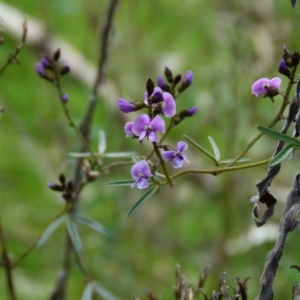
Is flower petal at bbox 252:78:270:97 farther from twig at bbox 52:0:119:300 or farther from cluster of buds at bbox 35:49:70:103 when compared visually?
twig at bbox 52:0:119:300

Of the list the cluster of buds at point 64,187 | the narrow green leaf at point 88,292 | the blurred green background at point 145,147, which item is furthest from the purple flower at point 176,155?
the blurred green background at point 145,147

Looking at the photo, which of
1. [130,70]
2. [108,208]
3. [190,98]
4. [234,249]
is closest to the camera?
[234,249]

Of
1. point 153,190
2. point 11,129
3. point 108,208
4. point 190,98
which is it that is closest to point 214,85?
point 190,98

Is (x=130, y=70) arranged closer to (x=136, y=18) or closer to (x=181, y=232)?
(x=136, y=18)

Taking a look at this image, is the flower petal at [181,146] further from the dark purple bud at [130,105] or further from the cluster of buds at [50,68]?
the cluster of buds at [50,68]

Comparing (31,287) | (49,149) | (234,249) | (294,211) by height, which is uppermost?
(49,149)

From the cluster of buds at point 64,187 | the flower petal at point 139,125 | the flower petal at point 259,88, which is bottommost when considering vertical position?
the flower petal at point 139,125

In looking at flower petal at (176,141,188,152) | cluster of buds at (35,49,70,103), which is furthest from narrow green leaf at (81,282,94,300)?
flower petal at (176,141,188,152)

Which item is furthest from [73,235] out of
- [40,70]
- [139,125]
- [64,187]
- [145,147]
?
[145,147]
